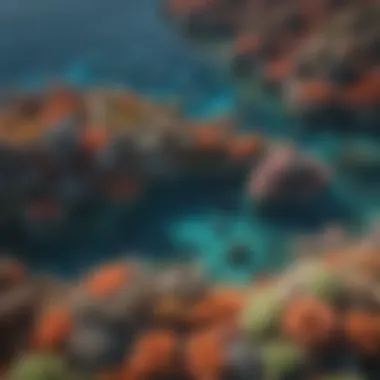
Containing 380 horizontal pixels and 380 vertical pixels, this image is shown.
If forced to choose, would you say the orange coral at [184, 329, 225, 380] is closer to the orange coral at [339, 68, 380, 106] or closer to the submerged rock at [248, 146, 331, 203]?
the submerged rock at [248, 146, 331, 203]

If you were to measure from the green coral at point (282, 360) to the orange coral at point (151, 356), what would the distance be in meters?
0.12

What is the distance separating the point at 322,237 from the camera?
1.15 m

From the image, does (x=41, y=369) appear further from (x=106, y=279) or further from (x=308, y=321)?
(x=308, y=321)

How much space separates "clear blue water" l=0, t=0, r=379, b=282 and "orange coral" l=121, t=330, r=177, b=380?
4.7 inches

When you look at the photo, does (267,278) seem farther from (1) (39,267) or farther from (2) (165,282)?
(1) (39,267)

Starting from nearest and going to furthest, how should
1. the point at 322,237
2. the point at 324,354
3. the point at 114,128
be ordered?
the point at 324,354, the point at 322,237, the point at 114,128

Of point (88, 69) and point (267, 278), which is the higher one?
point (88, 69)

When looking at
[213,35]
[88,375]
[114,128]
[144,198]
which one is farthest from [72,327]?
[213,35]

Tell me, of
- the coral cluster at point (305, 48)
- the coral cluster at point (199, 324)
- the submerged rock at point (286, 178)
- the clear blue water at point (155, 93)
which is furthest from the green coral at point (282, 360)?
the coral cluster at point (305, 48)

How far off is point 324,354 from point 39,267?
0.41m

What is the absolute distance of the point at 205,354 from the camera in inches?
41.3

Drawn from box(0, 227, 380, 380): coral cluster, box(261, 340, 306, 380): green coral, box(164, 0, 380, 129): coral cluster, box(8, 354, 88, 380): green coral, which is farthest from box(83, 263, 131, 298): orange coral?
box(164, 0, 380, 129): coral cluster

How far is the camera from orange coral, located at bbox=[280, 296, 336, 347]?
1040 mm

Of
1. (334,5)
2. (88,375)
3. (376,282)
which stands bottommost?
(88,375)
